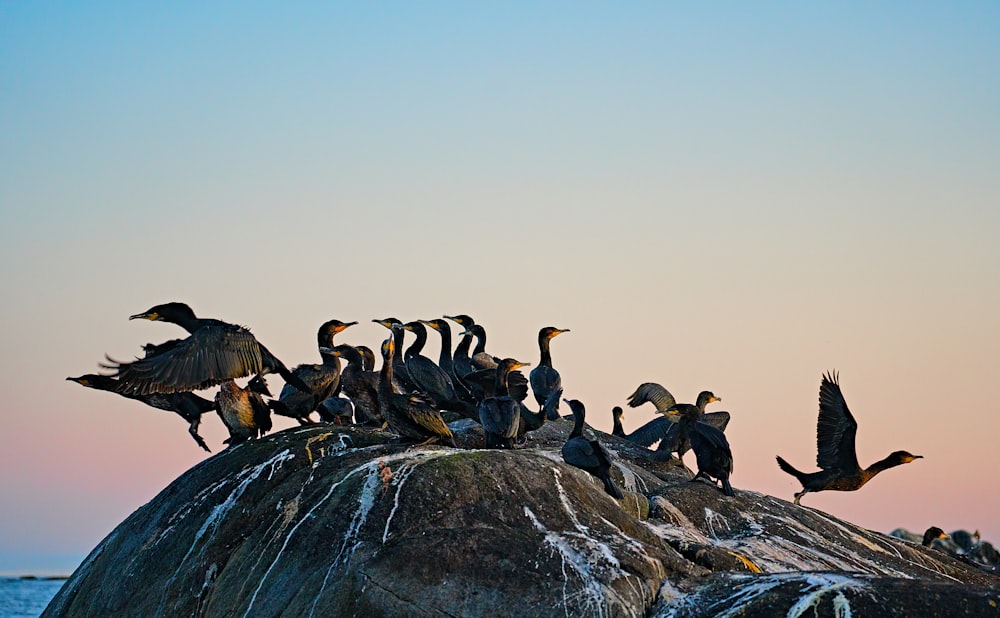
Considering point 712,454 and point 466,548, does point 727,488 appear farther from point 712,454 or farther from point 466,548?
point 466,548

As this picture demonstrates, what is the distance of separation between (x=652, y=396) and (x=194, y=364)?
869 centimetres

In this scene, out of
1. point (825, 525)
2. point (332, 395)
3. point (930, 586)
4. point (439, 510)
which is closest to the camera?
point (930, 586)

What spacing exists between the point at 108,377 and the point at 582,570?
6560 millimetres

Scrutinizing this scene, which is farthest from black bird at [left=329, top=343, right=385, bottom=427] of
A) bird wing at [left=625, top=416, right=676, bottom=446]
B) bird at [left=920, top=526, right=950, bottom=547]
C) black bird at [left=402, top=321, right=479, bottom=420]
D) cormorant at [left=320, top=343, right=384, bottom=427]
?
bird at [left=920, top=526, right=950, bottom=547]

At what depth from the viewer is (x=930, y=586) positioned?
10.5 meters

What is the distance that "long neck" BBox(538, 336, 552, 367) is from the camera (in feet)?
59.9

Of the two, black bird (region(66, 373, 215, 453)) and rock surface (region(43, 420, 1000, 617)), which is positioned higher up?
black bird (region(66, 373, 215, 453))

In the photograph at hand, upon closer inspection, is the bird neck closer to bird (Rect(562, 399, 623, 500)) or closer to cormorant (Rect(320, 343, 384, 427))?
cormorant (Rect(320, 343, 384, 427))

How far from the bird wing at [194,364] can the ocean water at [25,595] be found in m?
12.4

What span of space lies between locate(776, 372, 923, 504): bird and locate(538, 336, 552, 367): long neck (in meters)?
4.01

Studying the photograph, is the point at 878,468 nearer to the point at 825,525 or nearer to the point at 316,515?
the point at 825,525

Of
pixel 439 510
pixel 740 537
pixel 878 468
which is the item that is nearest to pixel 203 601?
pixel 439 510

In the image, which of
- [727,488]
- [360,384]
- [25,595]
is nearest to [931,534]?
[727,488]

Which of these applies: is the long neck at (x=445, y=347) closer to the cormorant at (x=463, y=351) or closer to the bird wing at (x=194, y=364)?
the cormorant at (x=463, y=351)
